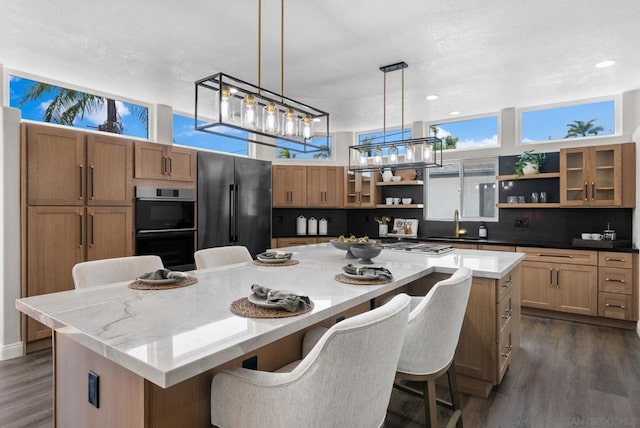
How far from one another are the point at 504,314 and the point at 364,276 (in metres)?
1.32

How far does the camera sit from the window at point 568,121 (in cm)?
460

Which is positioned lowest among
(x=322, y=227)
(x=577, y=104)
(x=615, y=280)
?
(x=615, y=280)

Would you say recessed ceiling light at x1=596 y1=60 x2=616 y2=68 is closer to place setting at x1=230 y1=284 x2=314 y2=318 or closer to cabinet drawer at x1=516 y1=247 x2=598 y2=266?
cabinet drawer at x1=516 y1=247 x2=598 y2=266

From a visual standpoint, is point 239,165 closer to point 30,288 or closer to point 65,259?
point 65,259

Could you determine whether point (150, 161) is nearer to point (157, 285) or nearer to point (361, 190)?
point (157, 285)

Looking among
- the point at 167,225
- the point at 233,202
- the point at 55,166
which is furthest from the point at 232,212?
the point at 55,166

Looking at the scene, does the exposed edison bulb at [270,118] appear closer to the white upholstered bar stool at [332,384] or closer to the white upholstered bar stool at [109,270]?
the white upholstered bar stool at [109,270]

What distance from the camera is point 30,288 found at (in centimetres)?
326

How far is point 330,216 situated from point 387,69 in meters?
3.30

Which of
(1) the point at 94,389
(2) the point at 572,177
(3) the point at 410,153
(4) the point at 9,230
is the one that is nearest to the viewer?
(1) the point at 94,389

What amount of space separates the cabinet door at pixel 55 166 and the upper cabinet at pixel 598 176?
5455 mm

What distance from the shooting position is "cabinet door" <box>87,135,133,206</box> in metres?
3.63

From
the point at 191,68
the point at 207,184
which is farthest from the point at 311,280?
the point at 207,184

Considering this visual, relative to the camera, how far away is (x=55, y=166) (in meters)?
3.38
